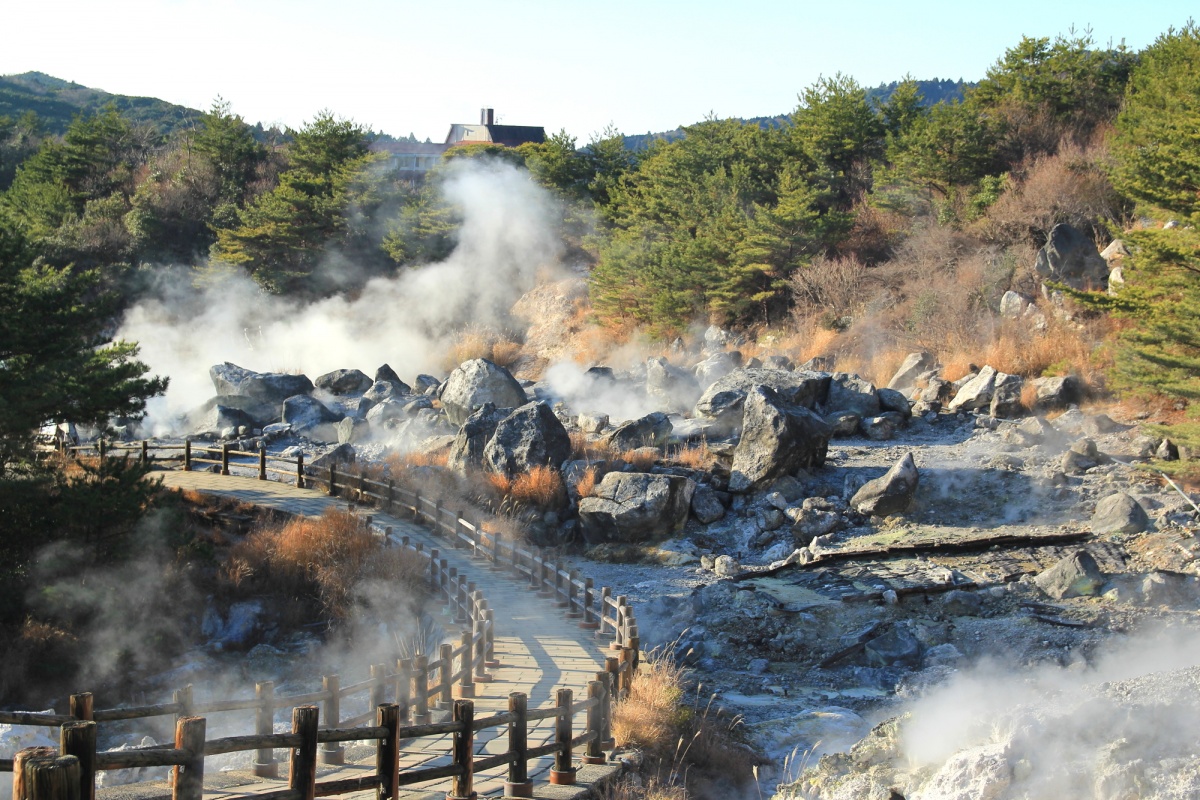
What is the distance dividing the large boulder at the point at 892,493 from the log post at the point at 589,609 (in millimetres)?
7400

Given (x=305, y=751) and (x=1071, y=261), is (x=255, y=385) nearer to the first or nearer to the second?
(x=1071, y=261)

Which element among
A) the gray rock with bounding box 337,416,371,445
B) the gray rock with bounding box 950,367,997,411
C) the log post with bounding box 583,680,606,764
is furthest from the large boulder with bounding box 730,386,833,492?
the log post with bounding box 583,680,606,764

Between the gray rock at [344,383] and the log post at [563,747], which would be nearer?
the log post at [563,747]

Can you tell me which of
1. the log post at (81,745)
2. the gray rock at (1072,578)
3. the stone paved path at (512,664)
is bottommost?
the stone paved path at (512,664)

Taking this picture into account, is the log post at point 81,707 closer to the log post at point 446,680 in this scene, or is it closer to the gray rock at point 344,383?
the log post at point 446,680

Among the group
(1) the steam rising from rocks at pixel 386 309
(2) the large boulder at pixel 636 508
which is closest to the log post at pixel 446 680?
(2) the large boulder at pixel 636 508

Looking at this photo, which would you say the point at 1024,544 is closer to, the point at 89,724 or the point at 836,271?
the point at 89,724

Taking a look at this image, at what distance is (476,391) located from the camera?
27.8m

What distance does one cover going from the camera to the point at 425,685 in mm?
10133

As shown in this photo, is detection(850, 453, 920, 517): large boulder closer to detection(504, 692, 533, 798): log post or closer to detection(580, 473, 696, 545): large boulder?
detection(580, 473, 696, 545): large boulder

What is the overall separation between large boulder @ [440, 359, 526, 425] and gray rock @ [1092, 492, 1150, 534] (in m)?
14.7

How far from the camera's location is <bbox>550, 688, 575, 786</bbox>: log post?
871 cm

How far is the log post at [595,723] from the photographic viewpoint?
30.3 ft

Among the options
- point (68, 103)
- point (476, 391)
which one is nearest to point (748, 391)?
→ point (476, 391)
